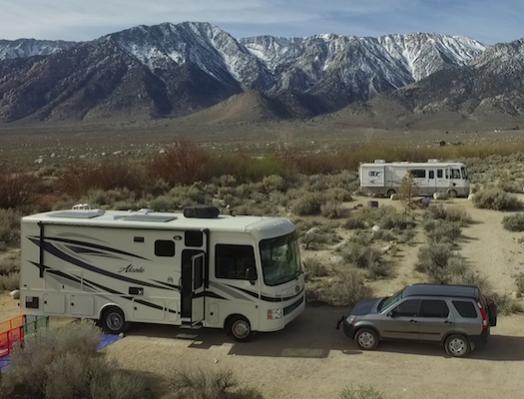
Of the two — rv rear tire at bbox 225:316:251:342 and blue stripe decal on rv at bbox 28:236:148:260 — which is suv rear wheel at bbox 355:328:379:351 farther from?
blue stripe decal on rv at bbox 28:236:148:260

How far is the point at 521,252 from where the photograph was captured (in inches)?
895

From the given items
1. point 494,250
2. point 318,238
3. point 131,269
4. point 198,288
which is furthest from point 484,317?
point 318,238

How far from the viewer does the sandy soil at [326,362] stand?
39.0 feet

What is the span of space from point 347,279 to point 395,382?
6.21 metres

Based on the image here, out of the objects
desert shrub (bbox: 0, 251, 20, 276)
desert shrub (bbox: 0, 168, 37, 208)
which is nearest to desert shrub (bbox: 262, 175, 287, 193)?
desert shrub (bbox: 0, 168, 37, 208)

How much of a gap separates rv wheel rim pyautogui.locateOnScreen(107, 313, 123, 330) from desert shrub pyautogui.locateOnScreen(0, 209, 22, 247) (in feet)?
37.9

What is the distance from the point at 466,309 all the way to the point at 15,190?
24633 millimetres

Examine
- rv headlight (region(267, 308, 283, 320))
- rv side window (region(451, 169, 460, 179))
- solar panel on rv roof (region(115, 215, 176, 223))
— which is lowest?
rv headlight (region(267, 308, 283, 320))

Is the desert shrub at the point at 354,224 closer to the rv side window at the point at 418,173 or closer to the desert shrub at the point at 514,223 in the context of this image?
the desert shrub at the point at 514,223

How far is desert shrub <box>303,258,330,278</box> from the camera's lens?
20.0m

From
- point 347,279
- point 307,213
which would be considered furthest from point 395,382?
point 307,213

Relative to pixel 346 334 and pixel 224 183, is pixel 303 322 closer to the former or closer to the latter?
pixel 346 334

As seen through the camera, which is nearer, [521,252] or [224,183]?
[521,252]

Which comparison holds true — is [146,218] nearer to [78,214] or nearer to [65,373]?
[78,214]
